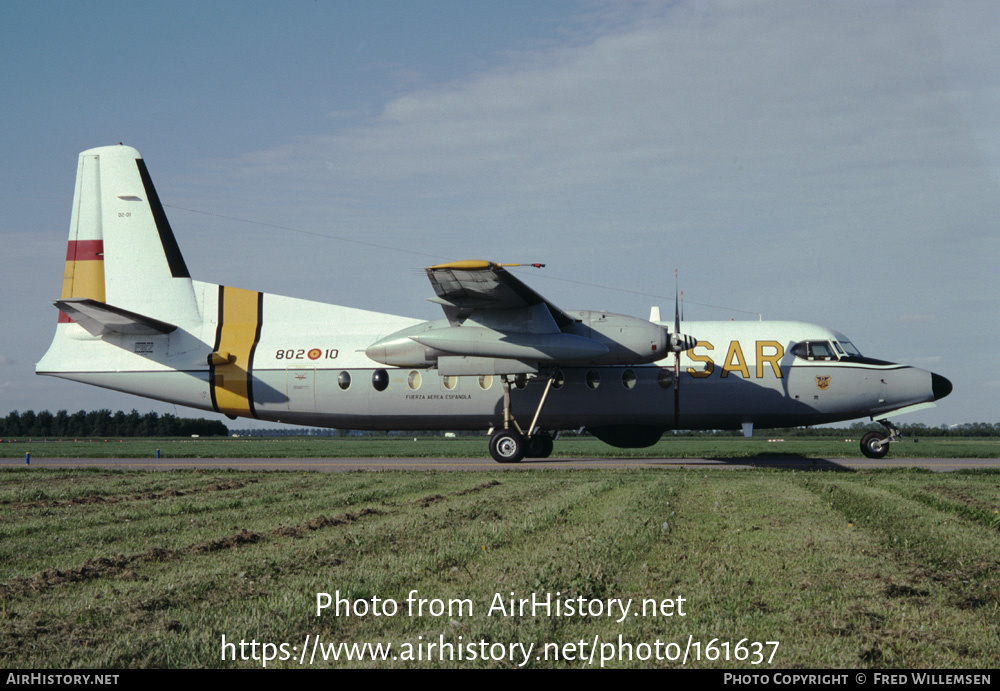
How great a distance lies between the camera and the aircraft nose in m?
24.4

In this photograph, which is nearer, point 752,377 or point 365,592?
point 365,592

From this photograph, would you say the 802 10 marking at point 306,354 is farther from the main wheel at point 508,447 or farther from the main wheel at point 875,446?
the main wheel at point 875,446

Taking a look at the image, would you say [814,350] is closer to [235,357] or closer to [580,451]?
[580,451]

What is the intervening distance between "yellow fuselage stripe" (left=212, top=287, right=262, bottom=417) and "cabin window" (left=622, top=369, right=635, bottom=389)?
12331 millimetres

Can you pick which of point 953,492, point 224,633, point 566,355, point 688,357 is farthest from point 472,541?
point 688,357

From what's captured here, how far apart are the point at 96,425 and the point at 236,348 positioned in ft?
256

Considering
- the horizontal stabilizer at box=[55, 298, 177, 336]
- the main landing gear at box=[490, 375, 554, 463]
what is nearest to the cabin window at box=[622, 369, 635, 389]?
the main landing gear at box=[490, 375, 554, 463]

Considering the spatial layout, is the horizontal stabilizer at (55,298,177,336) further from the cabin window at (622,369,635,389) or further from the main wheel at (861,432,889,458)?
the main wheel at (861,432,889,458)

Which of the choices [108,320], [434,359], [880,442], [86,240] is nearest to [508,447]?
[434,359]

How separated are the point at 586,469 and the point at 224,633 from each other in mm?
17159

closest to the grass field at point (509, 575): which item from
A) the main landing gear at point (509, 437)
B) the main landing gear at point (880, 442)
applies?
the main landing gear at point (509, 437)

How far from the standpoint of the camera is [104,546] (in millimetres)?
9602

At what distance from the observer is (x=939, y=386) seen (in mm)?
24453

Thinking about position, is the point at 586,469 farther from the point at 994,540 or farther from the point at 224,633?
the point at 224,633
